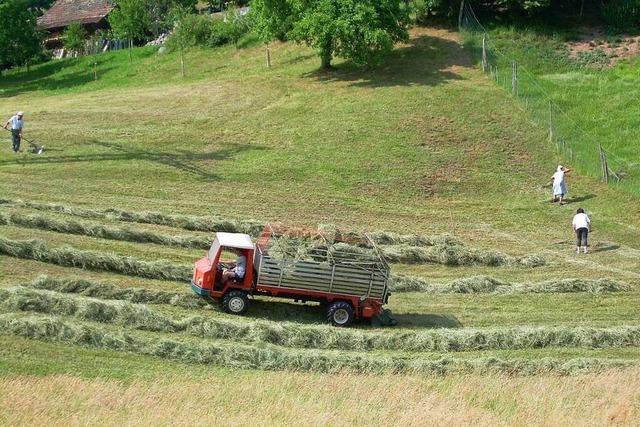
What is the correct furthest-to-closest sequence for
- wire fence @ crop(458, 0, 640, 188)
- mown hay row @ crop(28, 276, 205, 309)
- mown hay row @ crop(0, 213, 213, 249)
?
wire fence @ crop(458, 0, 640, 188) → mown hay row @ crop(0, 213, 213, 249) → mown hay row @ crop(28, 276, 205, 309)

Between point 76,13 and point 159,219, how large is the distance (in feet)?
187

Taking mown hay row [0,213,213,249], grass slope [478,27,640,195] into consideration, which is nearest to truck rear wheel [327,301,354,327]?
mown hay row [0,213,213,249]

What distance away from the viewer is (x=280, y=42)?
63.8 metres

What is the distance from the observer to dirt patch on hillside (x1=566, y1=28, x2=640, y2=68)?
56.3 m

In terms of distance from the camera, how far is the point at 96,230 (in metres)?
28.1

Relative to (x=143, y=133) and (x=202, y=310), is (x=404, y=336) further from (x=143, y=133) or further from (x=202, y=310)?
(x=143, y=133)

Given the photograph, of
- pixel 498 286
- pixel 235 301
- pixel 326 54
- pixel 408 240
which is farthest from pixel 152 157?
pixel 235 301

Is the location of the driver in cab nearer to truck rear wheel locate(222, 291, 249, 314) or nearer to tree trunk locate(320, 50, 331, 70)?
truck rear wheel locate(222, 291, 249, 314)

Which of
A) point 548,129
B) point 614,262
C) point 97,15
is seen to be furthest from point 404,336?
point 97,15

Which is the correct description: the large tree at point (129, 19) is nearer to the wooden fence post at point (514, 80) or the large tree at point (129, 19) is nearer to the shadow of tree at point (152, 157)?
the shadow of tree at point (152, 157)

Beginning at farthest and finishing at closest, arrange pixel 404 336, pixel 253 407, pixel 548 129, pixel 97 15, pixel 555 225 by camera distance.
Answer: pixel 97 15 → pixel 548 129 → pixel 555 225 → pixel 404 336 → pixel 253 407

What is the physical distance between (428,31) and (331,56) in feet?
26.5

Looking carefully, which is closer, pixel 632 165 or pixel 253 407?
pixel 253 407

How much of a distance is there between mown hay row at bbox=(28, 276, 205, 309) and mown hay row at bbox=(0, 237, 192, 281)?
63.5 inches
